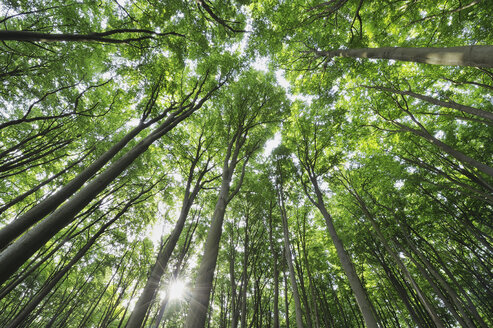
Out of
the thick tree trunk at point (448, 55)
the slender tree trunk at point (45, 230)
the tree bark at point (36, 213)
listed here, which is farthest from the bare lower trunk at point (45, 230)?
the thick tree trunk at point (448, 55)

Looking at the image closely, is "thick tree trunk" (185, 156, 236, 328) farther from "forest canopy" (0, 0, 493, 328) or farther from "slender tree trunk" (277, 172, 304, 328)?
"slender tree trunk" (277, 172, 304, 328)

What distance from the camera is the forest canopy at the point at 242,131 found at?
14.7ft

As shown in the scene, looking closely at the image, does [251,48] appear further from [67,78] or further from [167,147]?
[67,78]

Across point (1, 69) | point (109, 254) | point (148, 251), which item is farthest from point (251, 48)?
point (109, 254)

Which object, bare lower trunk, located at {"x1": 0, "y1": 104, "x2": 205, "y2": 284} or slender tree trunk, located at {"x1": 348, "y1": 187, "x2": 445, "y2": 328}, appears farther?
slender tree trunk, located at {"x1": 348, "y1": 187, "x2": 445, "y2": 328}

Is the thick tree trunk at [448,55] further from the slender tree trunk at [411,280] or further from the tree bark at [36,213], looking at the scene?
the slender tree trunk at [411,280]

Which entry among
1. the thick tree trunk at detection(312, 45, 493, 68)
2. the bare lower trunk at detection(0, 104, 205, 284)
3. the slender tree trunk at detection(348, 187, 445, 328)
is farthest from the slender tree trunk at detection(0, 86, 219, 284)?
the slender tree trunk at detection(348, 187, 445, 328)

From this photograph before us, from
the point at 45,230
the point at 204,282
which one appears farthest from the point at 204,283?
the point at 45,230

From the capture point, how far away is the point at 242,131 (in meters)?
8.22

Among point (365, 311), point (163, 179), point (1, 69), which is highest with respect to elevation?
point (163, 179)

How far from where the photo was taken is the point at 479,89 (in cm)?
867

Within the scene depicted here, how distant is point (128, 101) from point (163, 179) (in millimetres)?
4779

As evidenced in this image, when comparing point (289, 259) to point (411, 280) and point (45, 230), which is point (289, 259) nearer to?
point (411, 280)

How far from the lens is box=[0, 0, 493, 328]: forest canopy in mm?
4492
